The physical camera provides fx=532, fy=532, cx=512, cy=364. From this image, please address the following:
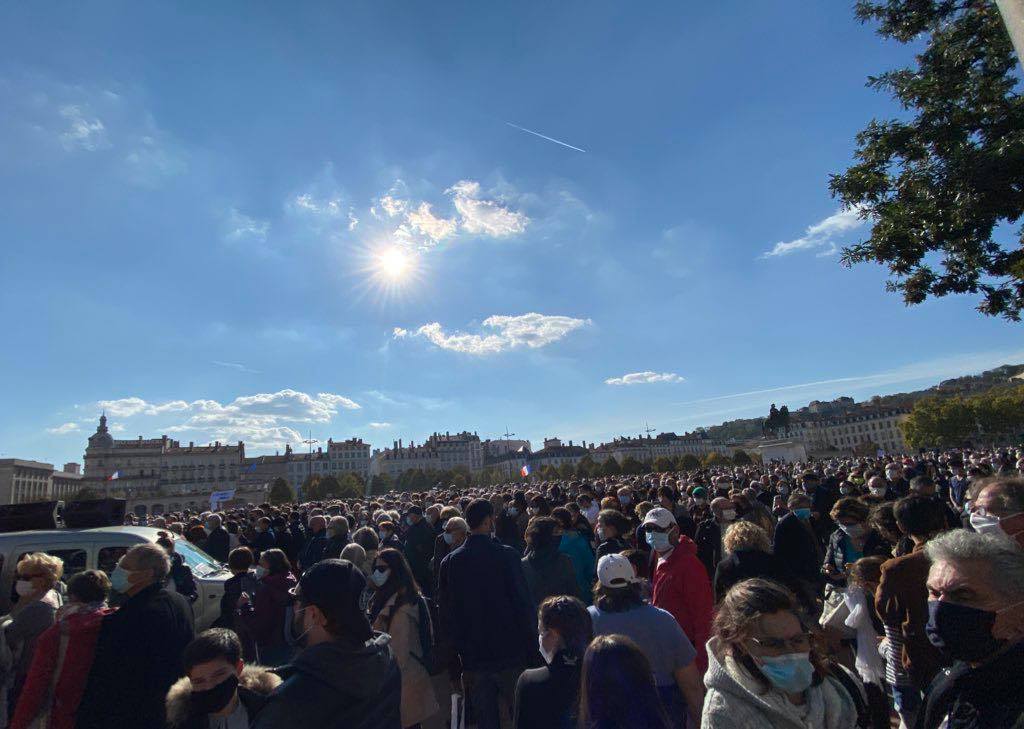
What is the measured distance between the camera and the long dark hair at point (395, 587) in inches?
175

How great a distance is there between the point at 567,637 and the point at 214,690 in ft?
5.62

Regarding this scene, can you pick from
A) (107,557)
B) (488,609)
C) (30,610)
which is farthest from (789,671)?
(107,557)

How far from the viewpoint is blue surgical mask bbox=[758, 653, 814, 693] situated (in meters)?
1.99

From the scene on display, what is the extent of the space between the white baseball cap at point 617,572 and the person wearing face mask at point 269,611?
357 centimetres

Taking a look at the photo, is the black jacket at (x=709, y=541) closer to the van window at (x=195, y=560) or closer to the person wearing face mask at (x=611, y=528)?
the person wearing face mask at (x=611, y=528)

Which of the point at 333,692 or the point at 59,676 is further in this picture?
the point at 59,676

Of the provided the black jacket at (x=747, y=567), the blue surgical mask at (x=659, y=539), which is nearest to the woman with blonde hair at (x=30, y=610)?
the blue surgical mask at (x=659, y=539)

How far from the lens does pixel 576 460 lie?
147625 mm

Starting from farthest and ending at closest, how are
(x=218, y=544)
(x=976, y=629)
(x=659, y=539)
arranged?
(x=218, y=544)
(x=659, y=539)
(x=976, y=629)

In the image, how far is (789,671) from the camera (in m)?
2.01

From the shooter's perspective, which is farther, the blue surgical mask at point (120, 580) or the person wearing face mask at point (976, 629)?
the blue surgical mask at point (120, 580)

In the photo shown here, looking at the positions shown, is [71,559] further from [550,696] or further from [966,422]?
[966,422]

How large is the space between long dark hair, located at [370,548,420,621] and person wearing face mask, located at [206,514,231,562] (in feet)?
26.2

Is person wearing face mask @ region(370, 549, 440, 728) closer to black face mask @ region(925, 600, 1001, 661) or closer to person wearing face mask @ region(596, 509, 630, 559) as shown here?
person wearing face mask @ region(596, 509, 630, 559)
